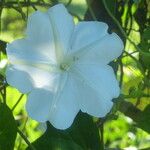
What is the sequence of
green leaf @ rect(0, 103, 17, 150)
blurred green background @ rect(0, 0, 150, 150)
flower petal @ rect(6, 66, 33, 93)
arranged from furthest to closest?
blurred green background @ rect(0, 0, 150, 150) < green leaf @ rect(0, 103, 17, 150) < flower petal @ rect(6, 66, 33, 93)

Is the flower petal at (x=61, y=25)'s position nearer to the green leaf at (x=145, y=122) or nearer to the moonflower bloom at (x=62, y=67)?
the moonflower bloom at (x=62, y=67)

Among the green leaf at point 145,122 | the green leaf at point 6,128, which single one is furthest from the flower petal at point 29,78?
the green leaf at point 145,122

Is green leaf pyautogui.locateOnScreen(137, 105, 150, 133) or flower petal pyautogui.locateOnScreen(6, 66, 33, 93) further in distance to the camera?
green leaf pyautogui.locateOnScreen(137, 105, 150, 133)

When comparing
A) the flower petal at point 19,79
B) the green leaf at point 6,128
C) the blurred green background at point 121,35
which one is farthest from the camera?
the blurred green background at point 121,35

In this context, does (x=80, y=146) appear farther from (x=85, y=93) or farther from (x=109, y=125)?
(x=109, y=125)

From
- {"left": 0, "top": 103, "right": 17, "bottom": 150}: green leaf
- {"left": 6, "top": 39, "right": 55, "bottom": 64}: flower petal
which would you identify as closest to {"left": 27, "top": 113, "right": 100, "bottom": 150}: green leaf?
{"left": 0, "top": 103, "right": 17, "bottom": 150}: green leaf

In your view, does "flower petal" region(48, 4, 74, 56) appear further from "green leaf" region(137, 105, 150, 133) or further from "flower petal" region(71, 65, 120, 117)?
"green leaf" region(137, 105, 150, 133)

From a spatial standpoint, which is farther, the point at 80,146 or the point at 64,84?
the point at 80,146

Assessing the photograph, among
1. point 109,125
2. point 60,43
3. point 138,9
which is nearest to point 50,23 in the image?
point 60,43
